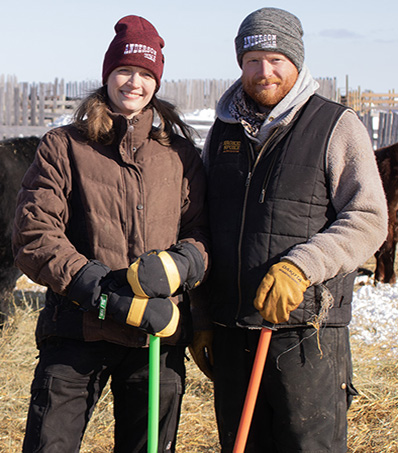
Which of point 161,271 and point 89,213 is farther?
point 89,213

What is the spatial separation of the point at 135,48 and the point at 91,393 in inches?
56.0

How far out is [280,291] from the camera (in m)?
2.16

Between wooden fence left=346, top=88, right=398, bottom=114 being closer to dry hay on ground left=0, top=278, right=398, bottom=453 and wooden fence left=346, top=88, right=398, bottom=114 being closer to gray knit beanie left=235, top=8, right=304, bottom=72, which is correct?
dry hay on ground left=0, top=278, right=398, bottom=453

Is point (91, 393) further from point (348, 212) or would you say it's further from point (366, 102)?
point (366, 102)

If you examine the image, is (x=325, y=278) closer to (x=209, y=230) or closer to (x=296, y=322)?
(x=296, y=322)

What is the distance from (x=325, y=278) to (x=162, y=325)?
645 mm

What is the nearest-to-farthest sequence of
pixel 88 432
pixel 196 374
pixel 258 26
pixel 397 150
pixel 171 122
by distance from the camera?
pixel 258 26
pixel 171 122
pixel 88 432
pixel 196 374
pixel 397 150

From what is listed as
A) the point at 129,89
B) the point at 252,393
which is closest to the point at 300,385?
the point at 252,393

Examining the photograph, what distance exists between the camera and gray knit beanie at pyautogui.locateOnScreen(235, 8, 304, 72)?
7.84 ft

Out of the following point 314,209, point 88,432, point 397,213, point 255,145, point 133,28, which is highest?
point 133,28

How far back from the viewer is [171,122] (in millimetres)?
2615

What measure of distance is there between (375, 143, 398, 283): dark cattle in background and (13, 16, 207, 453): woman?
552cm

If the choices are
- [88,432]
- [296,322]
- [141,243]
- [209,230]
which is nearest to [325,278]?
[296,322]

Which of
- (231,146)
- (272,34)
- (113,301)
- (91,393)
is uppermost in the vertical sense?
(272,34)
